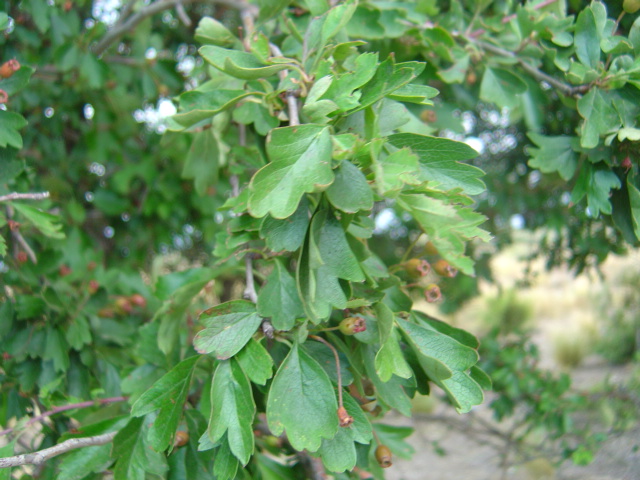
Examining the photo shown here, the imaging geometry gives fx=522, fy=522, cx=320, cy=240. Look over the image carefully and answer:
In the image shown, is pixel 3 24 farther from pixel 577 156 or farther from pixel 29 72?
pixel 577 156

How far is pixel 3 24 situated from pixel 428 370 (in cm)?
106

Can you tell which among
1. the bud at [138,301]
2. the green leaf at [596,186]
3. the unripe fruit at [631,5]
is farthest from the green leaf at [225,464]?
the unripe fruit at [631,5]

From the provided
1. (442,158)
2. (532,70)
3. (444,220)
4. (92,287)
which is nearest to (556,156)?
(532,70)

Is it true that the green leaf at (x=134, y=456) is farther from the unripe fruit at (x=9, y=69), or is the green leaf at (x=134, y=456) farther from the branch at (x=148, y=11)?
the branch at (x=148, y=11)

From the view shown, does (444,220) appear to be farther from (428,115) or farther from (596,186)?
(428,115)

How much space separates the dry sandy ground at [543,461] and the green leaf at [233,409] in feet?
5.14

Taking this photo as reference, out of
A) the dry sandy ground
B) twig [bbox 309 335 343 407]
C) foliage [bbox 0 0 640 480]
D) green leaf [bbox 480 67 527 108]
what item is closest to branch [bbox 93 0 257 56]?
foliage [bbox 0 0 640 480]

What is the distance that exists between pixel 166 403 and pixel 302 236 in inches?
16.0

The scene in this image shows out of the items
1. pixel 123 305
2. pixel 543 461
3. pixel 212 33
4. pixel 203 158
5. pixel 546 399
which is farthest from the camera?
pixel 543 461

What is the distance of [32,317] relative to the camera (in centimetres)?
139

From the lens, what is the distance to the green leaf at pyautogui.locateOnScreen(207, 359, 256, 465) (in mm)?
862

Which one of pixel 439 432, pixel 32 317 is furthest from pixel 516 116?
pixel 439 432

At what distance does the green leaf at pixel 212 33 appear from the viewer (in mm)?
1203

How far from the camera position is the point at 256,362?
90cm
